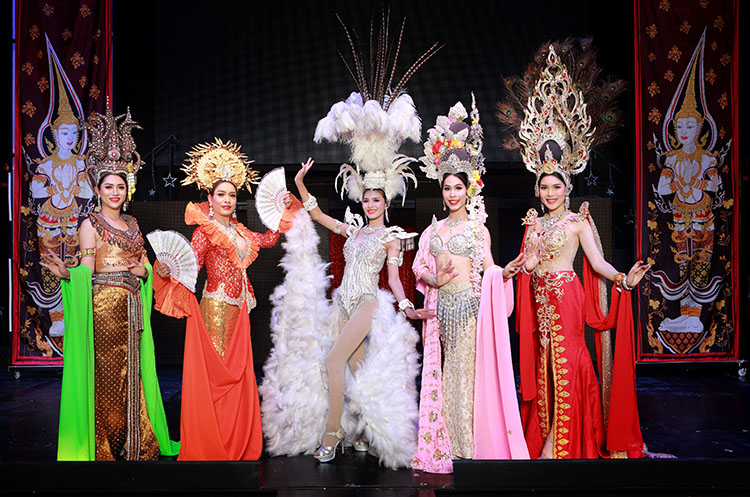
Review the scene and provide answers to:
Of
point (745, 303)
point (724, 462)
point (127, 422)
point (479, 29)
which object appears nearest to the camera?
point (724, 462)

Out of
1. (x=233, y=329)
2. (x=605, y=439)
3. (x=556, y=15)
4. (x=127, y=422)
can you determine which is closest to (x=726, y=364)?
(x=605, y=439)

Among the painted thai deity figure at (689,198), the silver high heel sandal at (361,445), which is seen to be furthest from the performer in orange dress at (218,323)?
the painted thai deity figure at (689,198)

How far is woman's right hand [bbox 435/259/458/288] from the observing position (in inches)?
136

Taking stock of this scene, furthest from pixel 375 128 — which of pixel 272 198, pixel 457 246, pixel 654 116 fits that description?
pixel 654 116

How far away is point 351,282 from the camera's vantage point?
3.70 m

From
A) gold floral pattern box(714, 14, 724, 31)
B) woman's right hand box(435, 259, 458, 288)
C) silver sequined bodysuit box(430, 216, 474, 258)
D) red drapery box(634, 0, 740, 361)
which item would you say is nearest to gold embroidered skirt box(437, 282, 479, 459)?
woman's right hand box(435, 259, 458, 288)

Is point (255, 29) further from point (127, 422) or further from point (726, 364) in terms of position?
point (726, 364)

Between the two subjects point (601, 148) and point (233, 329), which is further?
point (601, 148)

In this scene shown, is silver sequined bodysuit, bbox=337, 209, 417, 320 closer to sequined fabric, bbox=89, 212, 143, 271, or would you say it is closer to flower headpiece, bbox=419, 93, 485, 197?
flower headpiece, bbox=419, 93, 485, 197

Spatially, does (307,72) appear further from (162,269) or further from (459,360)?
(459,360)

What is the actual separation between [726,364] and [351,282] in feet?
15.2

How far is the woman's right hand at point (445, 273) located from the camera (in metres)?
3.45

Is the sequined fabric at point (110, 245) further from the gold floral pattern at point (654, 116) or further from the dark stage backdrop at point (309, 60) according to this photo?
the gold floral pattern at point (654, 116)

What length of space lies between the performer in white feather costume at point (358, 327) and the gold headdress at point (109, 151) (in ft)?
3.09
